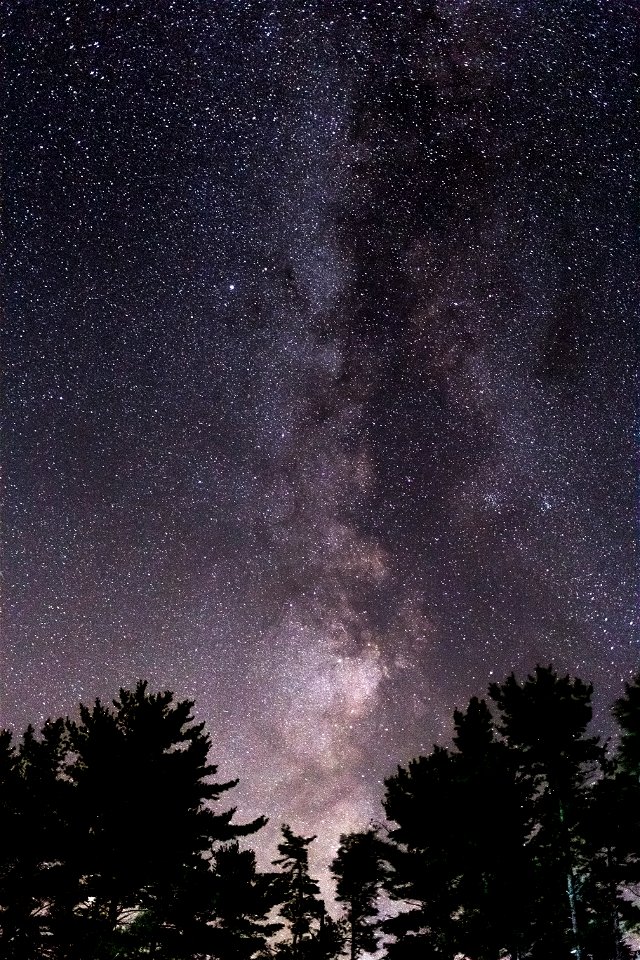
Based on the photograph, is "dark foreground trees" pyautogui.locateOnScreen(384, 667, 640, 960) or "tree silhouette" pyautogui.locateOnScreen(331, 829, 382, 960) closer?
"dark foreground trees" pyautogui.locateOnScreen(384, 667, 640, 960)

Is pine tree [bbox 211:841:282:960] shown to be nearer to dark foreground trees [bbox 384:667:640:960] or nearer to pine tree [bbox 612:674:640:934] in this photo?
dark foreground trees [bbox 384:667:640:960]

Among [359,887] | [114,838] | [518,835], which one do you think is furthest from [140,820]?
[359,887]

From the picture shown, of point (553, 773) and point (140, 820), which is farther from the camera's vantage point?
point (553, 773)

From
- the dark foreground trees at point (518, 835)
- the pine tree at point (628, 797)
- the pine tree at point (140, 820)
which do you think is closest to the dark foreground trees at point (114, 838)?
the pine tree at point (140, 820)

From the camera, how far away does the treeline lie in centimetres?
1434

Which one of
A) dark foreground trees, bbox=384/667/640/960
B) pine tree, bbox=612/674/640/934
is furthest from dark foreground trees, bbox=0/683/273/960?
pine tree, bbox=612/674/640/934

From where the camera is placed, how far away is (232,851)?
26.1 m

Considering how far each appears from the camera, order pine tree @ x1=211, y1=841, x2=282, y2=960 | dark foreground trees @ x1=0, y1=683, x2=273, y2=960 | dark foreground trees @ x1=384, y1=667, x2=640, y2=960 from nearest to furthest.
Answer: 1. dark foreground trees @ x1=0, y1=683, x2=273, y2=960
2. dark foreground trees @ x1=384, y1=667, x2=640, y2=960
3. pine tree @ x1=211, y1=841, x2=282, y2=960

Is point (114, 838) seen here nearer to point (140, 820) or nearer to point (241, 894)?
point (140, 820)

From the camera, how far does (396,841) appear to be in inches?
854

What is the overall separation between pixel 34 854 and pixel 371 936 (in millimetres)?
21884

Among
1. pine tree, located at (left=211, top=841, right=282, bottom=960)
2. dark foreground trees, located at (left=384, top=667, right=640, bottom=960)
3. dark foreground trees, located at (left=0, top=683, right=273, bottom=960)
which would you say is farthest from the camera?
pine tree, located at (left=211, top=841, right=282, bottom=960)

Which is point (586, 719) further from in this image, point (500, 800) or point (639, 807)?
point (500, 800)

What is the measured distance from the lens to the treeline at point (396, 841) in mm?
14336
